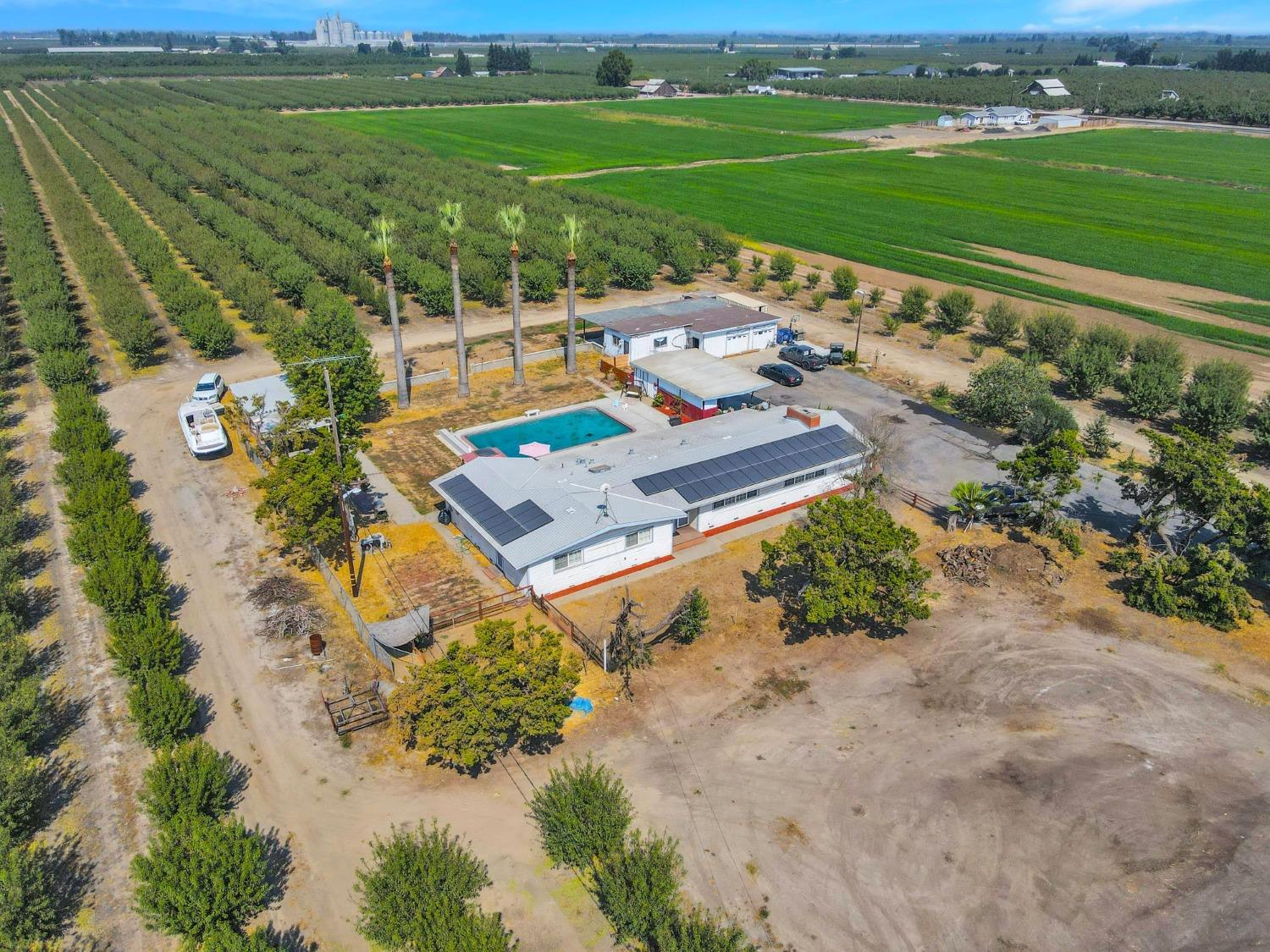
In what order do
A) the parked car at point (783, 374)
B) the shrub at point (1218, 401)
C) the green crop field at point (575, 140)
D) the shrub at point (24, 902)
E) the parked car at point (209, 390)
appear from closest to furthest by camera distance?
the shrub at point (24, 902), the shrub at point (1218, 401), the parked car at point (209, 390), the parked car at point (783, 374), the green crop field at point (575, 140)

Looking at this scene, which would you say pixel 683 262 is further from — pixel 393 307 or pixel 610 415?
pixel 393 307

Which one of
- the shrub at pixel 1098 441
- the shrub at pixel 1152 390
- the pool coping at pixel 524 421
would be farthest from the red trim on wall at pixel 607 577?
the shrub at pixel 1152 390

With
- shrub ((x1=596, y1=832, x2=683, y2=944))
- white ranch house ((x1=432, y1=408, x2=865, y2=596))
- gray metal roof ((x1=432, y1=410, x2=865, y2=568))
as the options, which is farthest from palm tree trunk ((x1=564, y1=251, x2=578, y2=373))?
shrub ((x1=596, y1=832, x2=683, y2=944))

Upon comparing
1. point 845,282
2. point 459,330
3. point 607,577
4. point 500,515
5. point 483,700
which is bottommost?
point 607,577

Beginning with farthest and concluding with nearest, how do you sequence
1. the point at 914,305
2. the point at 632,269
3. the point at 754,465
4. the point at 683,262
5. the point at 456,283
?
the point at 683,262, the point at 632,269, the point at 914,305, the point at 456,283, the point at 754,465

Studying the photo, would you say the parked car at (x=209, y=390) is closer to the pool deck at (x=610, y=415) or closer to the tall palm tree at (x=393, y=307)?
the tall palm tree at (x=393, y=307)

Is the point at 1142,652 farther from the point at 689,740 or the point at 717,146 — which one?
the point at 717,146

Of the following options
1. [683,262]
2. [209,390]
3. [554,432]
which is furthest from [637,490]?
[683,262]
